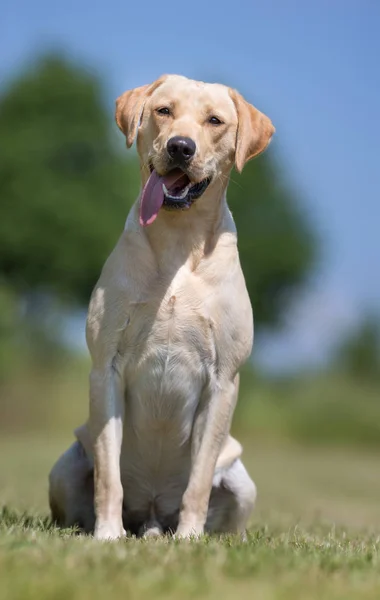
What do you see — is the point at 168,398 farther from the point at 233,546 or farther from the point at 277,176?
the point at 277,176

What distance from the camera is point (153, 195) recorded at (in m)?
5.17

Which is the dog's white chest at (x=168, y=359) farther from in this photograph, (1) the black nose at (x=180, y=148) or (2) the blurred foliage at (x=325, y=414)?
(2) the blurred foliage at (x=325, y=414)

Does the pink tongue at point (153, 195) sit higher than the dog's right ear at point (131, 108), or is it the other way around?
the dog's right ear at point (131, 108)

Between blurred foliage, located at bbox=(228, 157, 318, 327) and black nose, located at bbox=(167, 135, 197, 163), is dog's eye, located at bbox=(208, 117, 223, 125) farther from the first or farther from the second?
blurred foliage, located at bbox=(228, 157, 318, 327)

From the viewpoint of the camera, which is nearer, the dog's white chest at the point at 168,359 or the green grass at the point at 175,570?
the green grass at the point at 175,570

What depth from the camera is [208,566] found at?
12.2 ft

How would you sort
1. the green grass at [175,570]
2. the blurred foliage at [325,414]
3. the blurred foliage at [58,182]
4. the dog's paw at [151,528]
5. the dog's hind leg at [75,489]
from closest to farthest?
the green grass at [175,570] → the dog's paw at [151,528] → the dog's hind leg at [75,489] → the blurred foliage at [325,414] → the blurred foliage at [58,182]

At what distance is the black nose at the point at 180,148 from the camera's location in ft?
16.5

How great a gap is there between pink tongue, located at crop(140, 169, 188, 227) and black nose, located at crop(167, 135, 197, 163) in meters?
0.12

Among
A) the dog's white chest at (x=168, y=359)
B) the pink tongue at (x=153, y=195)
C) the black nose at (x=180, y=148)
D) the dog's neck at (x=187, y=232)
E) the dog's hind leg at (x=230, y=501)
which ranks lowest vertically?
the dog's hind leg at (x=230, y=501)

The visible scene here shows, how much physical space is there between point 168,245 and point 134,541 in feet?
4.92

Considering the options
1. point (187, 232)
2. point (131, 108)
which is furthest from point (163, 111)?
point (187, 232)

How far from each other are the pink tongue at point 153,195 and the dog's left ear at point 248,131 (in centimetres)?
37

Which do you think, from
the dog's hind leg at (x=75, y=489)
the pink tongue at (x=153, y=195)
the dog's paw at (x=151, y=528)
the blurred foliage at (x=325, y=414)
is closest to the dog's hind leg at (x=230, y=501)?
the dog's paw at (x=151, y=528)
